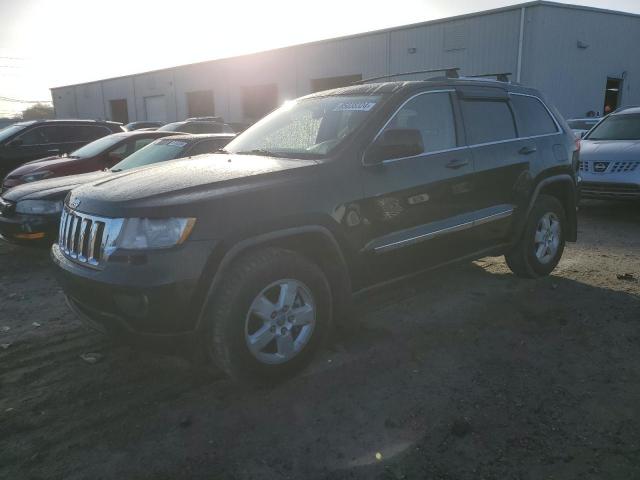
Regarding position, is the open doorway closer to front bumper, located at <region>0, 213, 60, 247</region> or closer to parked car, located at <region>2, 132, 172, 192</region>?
parked car, located at <region>2, 132, 172, 192</region>

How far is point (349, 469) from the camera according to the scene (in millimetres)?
2365

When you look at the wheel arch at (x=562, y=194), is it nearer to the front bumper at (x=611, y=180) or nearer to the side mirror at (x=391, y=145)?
the side mirror at (x=391, y=145)

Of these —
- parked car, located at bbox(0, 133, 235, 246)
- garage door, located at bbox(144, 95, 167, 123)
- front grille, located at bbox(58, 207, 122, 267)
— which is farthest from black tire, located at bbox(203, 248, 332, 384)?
garage door, located at bbox(144, 95, 167, 123)

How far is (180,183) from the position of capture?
2979mm

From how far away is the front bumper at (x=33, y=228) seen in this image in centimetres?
553

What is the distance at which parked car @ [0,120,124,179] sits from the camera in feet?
32.8

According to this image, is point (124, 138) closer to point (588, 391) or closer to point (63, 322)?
point (63, 322)

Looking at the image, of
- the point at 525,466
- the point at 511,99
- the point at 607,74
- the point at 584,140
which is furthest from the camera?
the point at 607,74

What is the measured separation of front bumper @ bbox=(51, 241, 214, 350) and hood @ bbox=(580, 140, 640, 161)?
761cm

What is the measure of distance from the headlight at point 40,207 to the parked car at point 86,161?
6.33 ft

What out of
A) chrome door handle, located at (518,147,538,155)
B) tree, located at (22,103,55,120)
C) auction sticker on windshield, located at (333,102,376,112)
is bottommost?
chrome door handle, located at (518,147,538,155)

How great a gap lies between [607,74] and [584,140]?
13761 millimetres

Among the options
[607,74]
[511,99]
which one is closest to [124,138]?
[511,99]

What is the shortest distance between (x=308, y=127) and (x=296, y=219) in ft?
3.77
